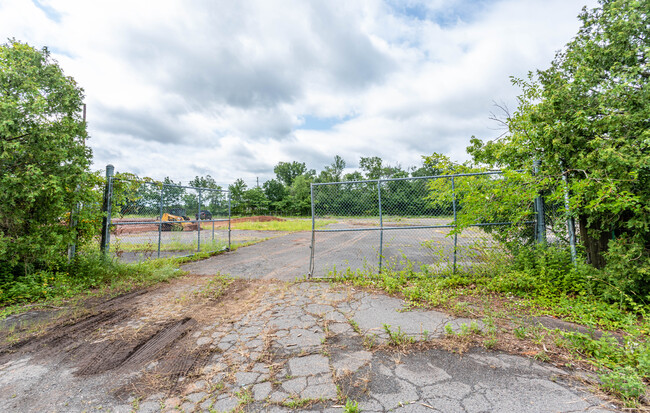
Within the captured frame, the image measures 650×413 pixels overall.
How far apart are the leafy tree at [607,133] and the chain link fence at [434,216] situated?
0.77m

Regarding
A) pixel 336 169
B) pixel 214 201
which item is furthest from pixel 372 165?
pixel 214 201

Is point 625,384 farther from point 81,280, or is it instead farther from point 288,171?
point 288,171

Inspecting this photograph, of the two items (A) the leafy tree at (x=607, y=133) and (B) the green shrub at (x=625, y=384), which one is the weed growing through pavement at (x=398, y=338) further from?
(A) the leafy tree at (x=607, y=133)

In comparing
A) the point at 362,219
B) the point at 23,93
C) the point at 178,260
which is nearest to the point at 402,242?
the point at 362,219

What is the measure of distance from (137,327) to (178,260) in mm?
4226

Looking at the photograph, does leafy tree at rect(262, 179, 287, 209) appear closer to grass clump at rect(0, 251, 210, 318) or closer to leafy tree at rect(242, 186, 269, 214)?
leafy tree at rect(242, 186, 269, 214)

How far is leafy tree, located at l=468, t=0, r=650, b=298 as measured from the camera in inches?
135

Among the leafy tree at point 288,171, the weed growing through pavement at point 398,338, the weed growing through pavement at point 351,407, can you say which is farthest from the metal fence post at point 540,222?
the leafy tree at point 288,171

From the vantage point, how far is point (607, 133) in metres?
3.87

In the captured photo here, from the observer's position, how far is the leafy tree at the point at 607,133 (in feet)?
11.3

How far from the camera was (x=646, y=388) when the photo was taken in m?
2.16

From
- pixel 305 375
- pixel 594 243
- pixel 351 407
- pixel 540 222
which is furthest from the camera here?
pixel 540 222

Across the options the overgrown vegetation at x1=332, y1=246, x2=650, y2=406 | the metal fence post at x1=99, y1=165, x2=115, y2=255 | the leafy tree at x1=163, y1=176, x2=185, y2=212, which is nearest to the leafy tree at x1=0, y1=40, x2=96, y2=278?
the metal fence post at x1=99, y1=165, x2=115, y2=255

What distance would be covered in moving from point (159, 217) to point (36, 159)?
287 centimetres
